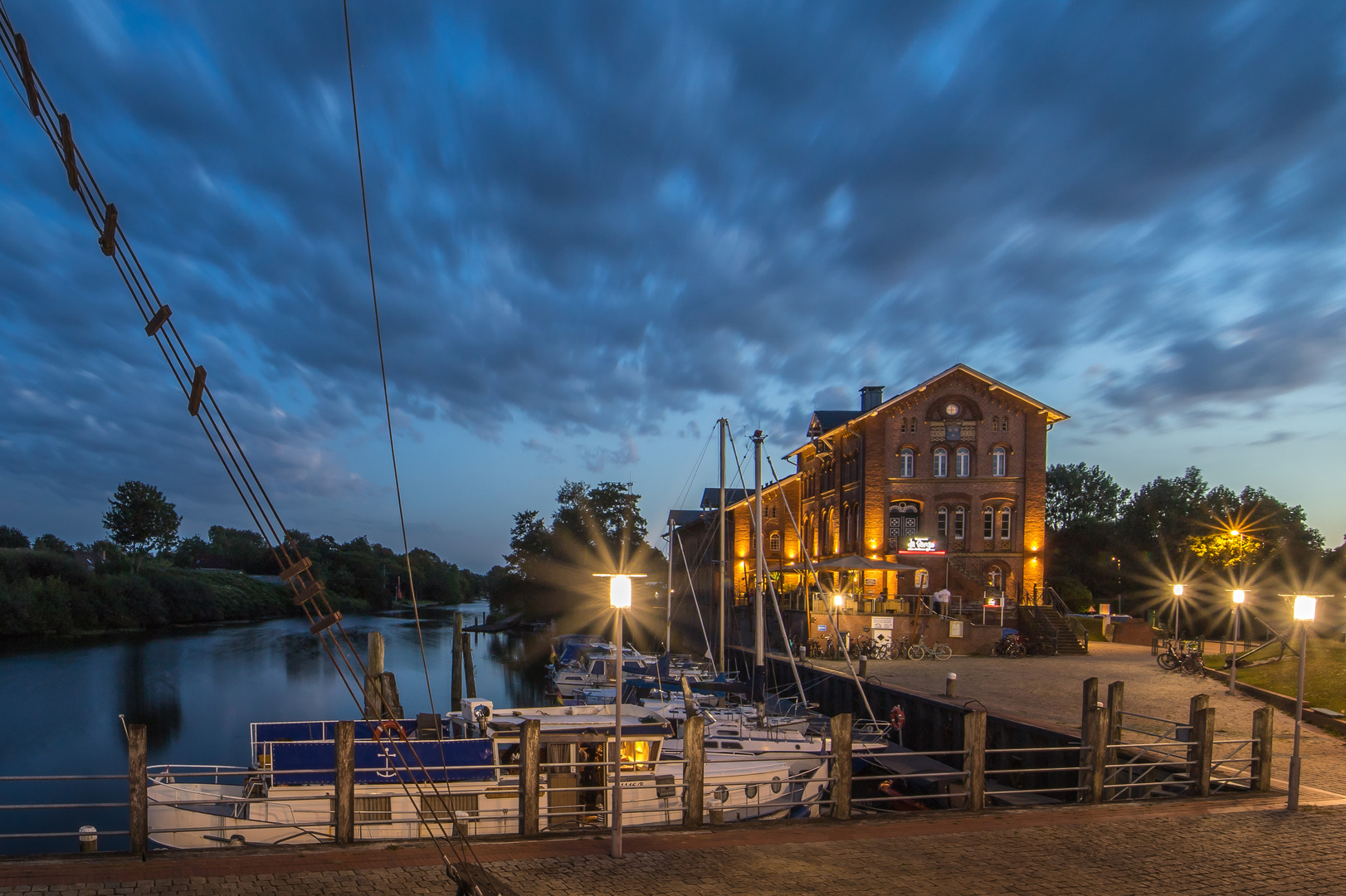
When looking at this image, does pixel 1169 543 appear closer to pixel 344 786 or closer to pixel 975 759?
pixel 975 759

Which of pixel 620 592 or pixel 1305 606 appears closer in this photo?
pixel 620 592

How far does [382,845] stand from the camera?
908cm

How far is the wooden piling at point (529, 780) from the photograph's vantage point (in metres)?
9.68

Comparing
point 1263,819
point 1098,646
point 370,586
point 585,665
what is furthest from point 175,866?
point 370,586

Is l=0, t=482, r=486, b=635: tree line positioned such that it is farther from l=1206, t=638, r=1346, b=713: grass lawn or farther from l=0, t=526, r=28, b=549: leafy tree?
l=1206, t=638, r=1346, b=713: grass lawn

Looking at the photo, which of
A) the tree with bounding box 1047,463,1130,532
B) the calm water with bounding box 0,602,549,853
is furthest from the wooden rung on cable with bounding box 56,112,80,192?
the tree with bounding box 1047,463,1130,532

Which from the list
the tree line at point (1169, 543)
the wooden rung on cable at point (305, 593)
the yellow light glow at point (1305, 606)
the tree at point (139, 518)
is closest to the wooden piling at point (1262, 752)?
the yellow light glow at point (1305, 606)

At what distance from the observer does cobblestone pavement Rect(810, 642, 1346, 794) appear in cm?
1717

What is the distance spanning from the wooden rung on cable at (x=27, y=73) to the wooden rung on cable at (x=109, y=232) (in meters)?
0.86

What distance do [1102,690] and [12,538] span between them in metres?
143

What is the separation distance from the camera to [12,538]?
386 feet

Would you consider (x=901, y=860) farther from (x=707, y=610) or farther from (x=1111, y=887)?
(x=707, y=610)

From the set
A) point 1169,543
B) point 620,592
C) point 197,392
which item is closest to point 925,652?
point 620,592

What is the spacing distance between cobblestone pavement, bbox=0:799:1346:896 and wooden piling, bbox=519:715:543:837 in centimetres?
32
